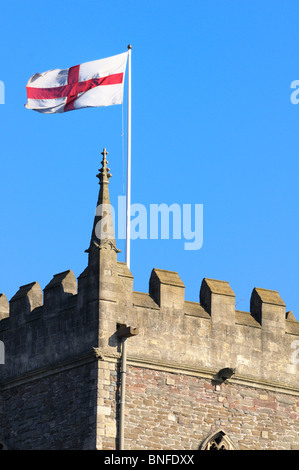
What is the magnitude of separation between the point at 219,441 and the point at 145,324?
12.2 feet

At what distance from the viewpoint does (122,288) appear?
45.3m

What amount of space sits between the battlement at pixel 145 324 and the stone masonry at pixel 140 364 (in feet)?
0.09

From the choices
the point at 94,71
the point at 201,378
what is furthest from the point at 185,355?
the point at 94,71

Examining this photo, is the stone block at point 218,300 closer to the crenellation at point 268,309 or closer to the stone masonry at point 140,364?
the stone masonry at point 140,364

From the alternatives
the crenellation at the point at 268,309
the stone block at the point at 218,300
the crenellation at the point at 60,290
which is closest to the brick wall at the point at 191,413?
the stone block at the point at 218,300

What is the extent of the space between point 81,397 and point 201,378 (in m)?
3.57

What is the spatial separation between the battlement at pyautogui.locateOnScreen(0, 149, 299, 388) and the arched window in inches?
67.4

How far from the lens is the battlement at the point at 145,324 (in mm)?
44938

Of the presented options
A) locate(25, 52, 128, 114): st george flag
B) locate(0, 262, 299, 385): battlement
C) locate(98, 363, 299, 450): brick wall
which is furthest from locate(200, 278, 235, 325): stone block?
locate(25, 52, 128, 114): st george flag

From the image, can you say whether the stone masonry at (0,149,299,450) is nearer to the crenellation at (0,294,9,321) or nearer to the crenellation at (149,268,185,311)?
the crenellation at (149,268,185,311)

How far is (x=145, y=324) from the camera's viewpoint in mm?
45438

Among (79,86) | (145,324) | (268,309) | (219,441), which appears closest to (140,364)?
(145,324)

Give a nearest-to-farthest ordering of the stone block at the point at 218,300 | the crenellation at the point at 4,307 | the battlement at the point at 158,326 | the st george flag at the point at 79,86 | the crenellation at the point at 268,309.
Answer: the battlement at the point at 158,326, the stone block at the point at 218,300, the crenellation at the point at 268,309, the crenellation at the point at 4,307, the st george flag at the point at 79,86

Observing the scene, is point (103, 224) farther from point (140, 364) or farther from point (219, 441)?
point (219, 441)
